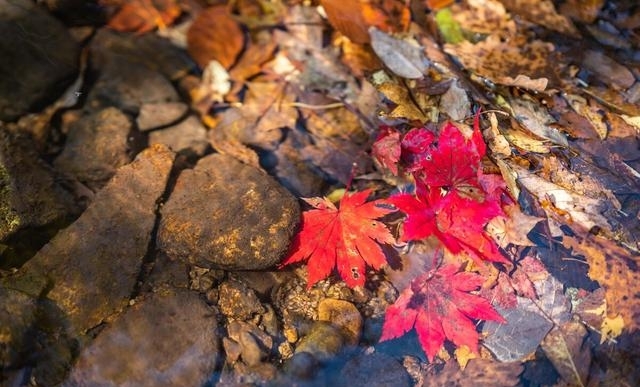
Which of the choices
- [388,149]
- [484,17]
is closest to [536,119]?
[388,149]

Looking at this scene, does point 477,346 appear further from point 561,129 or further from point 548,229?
point 561,129

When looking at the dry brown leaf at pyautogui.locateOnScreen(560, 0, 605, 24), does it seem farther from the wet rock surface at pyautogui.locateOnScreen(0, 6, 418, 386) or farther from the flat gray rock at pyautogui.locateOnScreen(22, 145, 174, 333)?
the flat gray rock at pyautogui.locateOnScreen(22, 145, 174, 333)

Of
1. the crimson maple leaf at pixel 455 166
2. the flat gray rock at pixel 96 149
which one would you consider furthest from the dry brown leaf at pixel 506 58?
the flat gray rock at pixel 96 149

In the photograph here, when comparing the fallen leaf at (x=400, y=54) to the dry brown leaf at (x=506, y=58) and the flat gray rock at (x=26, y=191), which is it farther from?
the flat gray rock at (x=26, y=191)

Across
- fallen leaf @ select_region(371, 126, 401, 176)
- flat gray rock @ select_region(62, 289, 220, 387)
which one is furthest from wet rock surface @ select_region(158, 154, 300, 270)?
→ fallen leaf @ select_region(371, 126, 401, 176)

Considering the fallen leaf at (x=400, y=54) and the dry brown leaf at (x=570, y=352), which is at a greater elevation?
the fallen leaf at (x=400, y=54)

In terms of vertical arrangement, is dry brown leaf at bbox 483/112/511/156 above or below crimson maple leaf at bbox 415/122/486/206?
above

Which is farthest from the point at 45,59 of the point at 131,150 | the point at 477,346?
the point at 477,346
